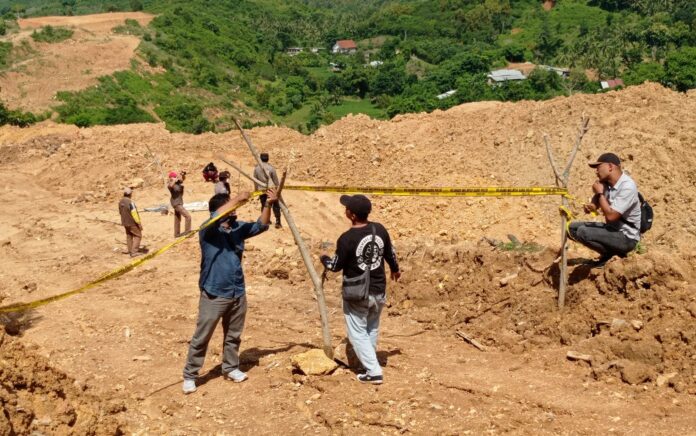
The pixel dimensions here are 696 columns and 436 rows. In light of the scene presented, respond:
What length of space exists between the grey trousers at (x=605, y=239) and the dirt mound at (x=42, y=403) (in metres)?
4.47

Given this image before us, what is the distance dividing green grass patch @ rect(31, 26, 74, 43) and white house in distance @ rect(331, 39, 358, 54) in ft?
159

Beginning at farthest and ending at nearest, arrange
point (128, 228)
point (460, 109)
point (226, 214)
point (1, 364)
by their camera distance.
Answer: point (460, 109)
point (128, 228)
point (226, 214)
point (1, 364)

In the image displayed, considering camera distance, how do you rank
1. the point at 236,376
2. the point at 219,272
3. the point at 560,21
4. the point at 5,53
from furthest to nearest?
the point at 560,21 → the point at 5,53 → the point at 236,376 → the point at 219,272

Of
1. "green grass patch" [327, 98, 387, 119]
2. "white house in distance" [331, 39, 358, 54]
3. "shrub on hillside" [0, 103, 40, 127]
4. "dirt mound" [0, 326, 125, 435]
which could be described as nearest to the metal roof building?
"green grass patch" [327, 98, 387, 119]

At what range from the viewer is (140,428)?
5.18 m

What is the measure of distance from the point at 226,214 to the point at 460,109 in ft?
57.1

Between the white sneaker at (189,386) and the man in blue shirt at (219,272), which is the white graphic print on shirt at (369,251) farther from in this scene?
the white sneaker at (189,386)

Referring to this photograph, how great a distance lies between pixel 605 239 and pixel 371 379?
2618 mm

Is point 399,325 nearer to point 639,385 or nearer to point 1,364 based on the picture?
point 639,385

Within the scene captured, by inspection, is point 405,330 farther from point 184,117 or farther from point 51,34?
point 51,34

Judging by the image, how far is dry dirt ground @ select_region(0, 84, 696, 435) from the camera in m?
5.14

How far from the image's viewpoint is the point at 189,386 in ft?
18.9

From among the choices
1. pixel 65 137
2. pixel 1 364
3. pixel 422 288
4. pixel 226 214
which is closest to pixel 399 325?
pixel 422 288

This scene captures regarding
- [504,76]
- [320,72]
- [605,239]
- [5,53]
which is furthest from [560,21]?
[605,239]
